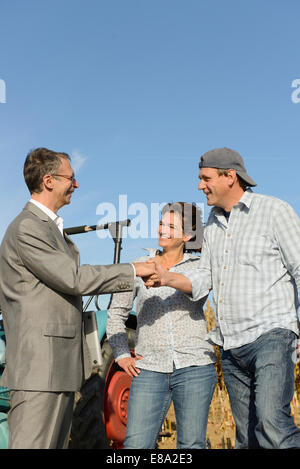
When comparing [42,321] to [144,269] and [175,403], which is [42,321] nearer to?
[144,269]

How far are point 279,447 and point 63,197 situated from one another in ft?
5.65

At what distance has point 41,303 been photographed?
278 cm

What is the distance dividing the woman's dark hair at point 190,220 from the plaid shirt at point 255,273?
34 cm

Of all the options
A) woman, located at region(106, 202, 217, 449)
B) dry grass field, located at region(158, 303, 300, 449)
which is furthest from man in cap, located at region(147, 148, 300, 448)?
dry grass field, located at region(158, 303, 300, 449)

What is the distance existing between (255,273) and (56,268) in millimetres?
1062

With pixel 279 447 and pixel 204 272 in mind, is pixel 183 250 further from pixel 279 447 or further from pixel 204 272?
pixel 279 447

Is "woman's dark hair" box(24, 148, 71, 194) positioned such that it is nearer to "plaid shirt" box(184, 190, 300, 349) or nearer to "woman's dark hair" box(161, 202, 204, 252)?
"woman's dark hair" box(161, 202, 204, 252)

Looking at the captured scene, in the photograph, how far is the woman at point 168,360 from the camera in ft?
10.2

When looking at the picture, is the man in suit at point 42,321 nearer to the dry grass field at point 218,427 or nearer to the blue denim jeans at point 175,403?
the blue denim jeans at point 175,403

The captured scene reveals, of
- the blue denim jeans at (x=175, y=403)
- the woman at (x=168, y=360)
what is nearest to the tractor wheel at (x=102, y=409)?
the woman at (x=168, y=360)

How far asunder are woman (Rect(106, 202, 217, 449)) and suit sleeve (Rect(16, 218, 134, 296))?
1.57 feet

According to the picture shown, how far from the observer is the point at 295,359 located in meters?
2.94

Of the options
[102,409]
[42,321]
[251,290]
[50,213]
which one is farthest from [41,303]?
[102,409]
